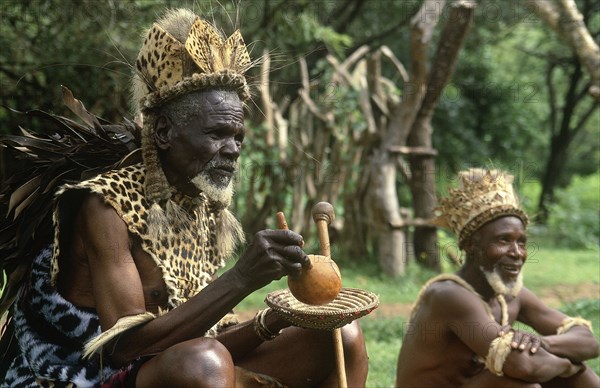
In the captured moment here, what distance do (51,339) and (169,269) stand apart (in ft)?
1.77

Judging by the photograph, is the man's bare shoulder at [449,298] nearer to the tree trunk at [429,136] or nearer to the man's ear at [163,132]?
the man's ear at [163,132]

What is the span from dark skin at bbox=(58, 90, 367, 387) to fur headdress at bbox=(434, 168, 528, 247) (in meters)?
1.40

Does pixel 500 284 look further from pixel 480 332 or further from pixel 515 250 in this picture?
pixel 480 332

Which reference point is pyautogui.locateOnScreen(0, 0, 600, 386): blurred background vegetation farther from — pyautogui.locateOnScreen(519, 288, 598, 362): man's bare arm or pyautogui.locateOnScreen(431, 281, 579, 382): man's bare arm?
pyautogui.locateOnScreen(431, 281, 579, 382): man's bare arm

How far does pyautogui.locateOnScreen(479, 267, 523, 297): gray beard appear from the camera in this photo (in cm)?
411

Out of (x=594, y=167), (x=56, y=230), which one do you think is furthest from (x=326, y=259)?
(x=594, y=167)

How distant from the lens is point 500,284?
4.11 metres

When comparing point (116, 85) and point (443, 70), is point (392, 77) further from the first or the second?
point (116, 85)

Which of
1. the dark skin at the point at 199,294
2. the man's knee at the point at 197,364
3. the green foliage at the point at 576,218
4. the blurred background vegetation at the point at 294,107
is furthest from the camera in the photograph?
the green foliage at the point at 576,218

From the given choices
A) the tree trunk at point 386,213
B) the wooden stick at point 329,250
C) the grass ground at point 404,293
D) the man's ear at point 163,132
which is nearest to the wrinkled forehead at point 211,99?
the man's ear at point 163,132

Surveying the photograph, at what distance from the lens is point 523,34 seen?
18.9 m

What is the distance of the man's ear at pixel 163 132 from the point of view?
304 centimetres

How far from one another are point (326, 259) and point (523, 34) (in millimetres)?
17487

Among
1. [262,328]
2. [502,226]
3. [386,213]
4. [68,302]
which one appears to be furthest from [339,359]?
[386,213]
